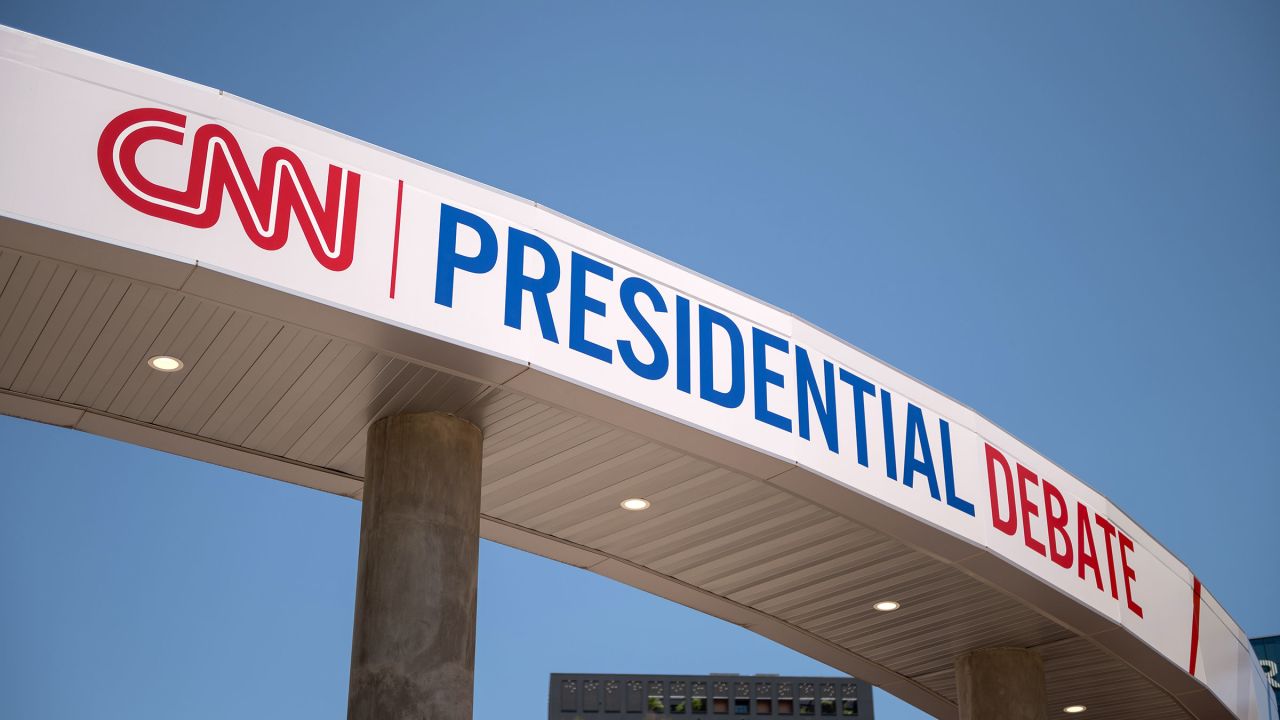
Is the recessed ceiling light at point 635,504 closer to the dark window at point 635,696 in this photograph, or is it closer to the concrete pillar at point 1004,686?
the concrete pillar at point 1004,686

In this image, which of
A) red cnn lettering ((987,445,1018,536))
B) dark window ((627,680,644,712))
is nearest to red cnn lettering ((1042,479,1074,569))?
red cnn lettering ((987,445,1018,536))

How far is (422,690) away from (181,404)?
125 inches

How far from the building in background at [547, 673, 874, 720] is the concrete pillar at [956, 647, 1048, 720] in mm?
94006

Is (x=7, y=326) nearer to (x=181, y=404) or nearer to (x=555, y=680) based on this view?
(x=181, y=404)

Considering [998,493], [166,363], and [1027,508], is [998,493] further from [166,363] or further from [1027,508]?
[166,363]

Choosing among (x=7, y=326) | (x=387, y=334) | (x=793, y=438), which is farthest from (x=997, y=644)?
(x=7, y=326)

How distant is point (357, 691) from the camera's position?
10.8m

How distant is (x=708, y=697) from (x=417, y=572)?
336 feet

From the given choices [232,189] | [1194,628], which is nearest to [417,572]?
[232,189]

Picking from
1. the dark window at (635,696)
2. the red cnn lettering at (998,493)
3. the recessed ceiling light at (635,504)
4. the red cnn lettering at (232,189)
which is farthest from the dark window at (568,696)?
the red cnn lettering at (232,189)

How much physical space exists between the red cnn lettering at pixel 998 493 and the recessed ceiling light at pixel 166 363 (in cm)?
808

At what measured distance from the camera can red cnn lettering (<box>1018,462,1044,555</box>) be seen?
15.1 metres

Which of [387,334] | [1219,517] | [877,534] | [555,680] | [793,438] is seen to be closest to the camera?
[387,334]

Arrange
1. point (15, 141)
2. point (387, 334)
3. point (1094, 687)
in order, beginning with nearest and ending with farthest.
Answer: point (15, 141) < point (387, 334) < point (1094, 687)
